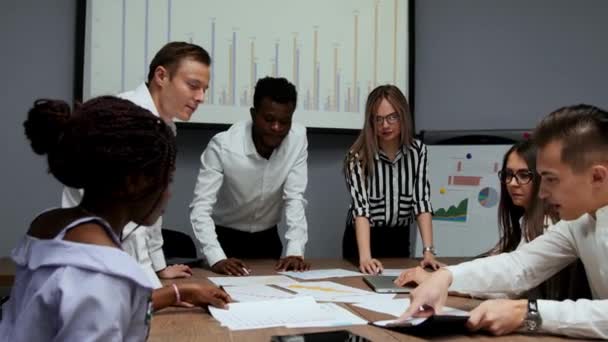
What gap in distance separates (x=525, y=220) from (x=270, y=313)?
0.85 meters

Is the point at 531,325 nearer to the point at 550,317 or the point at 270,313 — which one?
the point at 550,317

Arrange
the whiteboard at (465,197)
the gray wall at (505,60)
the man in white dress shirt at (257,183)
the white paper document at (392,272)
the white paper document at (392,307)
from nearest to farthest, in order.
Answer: the white paper document at (392,307) < the white paper document at (392,272) < the man in white dress shirt at (257,183) < the whiteboard at (465,197) < the gray wall at (505,60)

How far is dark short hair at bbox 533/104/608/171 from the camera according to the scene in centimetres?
115

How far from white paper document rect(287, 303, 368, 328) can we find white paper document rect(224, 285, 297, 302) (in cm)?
16

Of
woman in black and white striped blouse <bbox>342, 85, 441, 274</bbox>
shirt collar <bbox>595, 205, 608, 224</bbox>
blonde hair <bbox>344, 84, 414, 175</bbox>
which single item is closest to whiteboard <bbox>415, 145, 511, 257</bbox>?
woman in black and white striped blouse <bbox>342, 85, 441, 274</bbox>

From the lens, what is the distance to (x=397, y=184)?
240cm

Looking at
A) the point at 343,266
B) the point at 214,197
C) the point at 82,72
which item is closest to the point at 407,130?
the point at 343,266

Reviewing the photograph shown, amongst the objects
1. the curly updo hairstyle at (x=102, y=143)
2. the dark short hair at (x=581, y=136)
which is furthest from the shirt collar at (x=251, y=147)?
the curly updo hairstyle at (x=102, y=143)

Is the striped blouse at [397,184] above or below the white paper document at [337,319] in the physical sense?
above

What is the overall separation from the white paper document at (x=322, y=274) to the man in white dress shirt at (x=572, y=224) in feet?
1.92

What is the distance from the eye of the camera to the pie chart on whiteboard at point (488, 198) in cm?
313

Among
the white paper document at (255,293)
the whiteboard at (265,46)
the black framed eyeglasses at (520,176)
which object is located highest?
the whiteboard at (265,46)

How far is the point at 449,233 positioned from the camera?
3135 mm

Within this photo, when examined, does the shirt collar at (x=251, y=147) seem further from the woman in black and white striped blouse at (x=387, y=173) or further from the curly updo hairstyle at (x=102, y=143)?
the curly updo hairstyle at (x=102, y=143)
